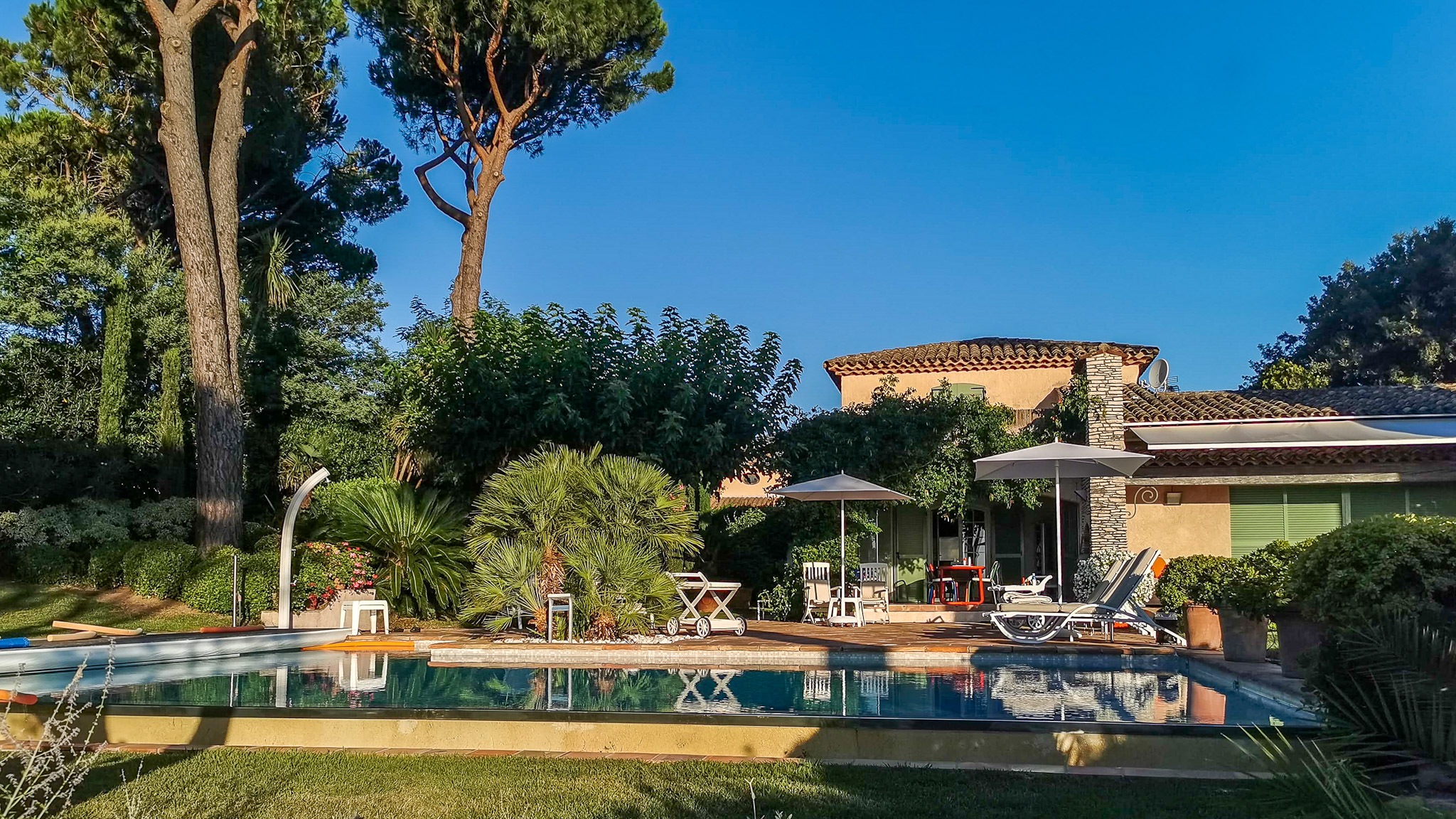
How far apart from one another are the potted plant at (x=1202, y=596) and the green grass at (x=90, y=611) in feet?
43.2

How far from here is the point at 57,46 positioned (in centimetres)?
2241

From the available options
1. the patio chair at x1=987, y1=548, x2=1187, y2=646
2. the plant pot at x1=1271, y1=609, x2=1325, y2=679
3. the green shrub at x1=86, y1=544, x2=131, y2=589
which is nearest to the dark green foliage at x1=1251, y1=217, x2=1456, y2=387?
the patio chair at x1=987, y1=548, x2=1187, y2=646

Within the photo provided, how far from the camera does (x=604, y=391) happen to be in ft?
52.3

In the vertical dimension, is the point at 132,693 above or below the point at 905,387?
below

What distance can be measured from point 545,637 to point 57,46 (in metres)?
19.2

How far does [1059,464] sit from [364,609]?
34.5ft

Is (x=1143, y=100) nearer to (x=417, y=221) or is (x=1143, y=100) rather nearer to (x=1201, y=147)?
(x=1201, y=147)

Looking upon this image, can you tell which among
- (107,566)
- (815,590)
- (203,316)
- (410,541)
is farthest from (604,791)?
→ (203,316)

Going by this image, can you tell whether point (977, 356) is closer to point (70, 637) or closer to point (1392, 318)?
point (1392, 318)

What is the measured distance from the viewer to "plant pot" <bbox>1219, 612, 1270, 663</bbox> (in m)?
9.34

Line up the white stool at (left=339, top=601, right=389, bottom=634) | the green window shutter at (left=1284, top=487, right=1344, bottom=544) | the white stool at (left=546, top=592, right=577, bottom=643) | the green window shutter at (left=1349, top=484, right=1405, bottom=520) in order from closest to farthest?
the white stool at (left=546, top=592, right=577, bottom=643) → the white stool at (left=339, top=601, right=389, bottom=634) → the green window shutter at (left=1349, top=484, right=1405, bottom=520) → the green window shutter at (left=1284, top=487, right=1344, bottom=544)

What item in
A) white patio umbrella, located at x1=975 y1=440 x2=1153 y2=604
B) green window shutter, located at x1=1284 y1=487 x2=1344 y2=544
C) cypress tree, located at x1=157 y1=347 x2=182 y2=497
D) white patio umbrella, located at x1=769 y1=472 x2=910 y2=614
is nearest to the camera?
white patio umbrella, located at x1=975 y1=440 x2=1153 y2=604

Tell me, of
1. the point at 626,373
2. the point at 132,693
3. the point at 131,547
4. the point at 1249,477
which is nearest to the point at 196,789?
the point at 132,693

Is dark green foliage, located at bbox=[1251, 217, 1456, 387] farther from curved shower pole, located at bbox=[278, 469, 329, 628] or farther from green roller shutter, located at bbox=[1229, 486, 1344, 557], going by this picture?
curved shower pole, located at bbox=[278, 469, 329, 628]
